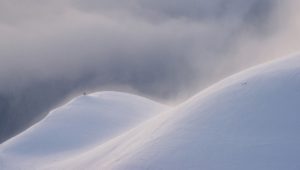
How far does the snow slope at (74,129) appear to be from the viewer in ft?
77.9

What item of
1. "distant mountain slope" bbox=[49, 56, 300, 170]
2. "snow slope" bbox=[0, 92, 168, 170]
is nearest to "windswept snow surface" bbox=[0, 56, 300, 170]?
"distant mountain slope" bbox=[49, 56, 300, 170]

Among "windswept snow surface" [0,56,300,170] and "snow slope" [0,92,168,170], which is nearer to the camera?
"windswept snow surface" [0,56,300,170]

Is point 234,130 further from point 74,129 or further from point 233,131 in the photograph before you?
point 74,129

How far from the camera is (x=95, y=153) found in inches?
757

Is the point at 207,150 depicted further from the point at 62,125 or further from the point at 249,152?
the point at 62,125

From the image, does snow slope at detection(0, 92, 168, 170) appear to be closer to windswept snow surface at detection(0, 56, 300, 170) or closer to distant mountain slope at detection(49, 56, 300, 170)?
windswept snow surface at detection(0, 56, 300, 170)

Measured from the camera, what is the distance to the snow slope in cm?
2373

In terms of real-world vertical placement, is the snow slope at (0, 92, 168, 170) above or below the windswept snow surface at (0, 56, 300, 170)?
above

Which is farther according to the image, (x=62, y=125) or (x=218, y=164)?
(x=62, y=125)

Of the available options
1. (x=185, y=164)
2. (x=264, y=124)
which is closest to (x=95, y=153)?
(x=185, y=164)

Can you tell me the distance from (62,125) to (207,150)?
49.4 ft

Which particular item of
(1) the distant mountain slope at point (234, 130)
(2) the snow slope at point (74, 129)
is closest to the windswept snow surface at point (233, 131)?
(1) the distant mountain slope at point (234, 130)

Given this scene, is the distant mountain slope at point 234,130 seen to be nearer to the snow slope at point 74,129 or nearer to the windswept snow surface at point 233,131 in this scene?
the windswept snow surface at point 233,131

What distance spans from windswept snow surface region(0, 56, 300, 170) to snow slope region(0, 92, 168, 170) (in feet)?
23.1
